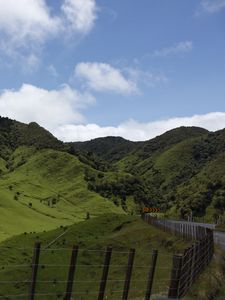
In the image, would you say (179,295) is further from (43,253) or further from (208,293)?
(43,253)

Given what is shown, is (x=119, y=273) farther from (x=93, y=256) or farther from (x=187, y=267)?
(x=187, y=267)

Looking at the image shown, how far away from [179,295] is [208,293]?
9.90ft

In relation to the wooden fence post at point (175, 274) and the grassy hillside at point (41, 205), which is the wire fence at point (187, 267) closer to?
the wooden fence post at point (175, 274)

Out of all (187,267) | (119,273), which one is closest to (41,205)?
(119,273)

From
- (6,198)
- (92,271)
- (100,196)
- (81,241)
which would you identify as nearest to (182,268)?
(92,271)

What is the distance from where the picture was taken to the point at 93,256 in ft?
207

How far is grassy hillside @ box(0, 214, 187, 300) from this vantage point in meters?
45.5

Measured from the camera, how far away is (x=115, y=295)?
41.4 metres

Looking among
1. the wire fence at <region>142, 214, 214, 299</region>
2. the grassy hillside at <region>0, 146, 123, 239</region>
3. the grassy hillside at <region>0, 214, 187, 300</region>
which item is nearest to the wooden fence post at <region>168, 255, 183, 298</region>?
the wire fence at <region>142, 214, 214, 299</region>

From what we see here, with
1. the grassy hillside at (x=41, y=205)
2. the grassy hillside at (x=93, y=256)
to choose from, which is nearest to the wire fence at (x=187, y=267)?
the grassy hillside at (x=93, y=256)

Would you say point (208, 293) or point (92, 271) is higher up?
point (208, 293)

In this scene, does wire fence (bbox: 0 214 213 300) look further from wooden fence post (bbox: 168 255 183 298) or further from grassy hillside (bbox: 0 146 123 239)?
grassy hillside (bbox: 0 146 123 239)

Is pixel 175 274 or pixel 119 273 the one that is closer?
pixel 175 274

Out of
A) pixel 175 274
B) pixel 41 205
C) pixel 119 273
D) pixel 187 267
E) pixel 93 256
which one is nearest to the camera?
pixel 175 274
